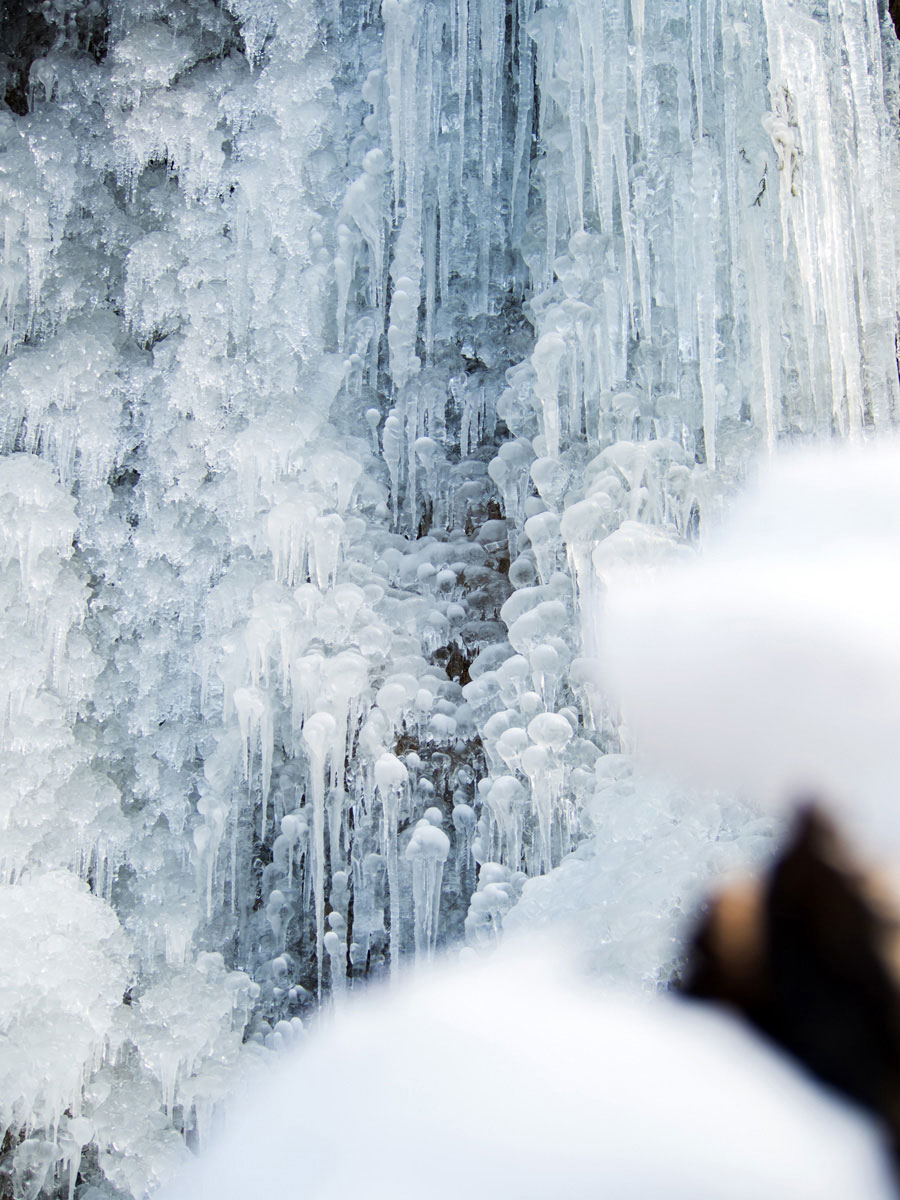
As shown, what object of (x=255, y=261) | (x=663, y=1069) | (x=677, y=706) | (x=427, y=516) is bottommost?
(x=663, y=1069)

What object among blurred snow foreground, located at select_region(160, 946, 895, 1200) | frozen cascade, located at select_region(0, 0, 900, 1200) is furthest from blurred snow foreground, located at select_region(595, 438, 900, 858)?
blurred snow foreground, located at select_region(160, 946, 895, 1200)

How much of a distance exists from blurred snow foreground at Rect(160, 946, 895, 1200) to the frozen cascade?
19 cm

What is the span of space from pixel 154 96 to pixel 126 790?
7.90ft

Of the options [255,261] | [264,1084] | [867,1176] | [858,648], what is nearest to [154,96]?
[255,261]

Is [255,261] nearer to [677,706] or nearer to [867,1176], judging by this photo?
[677,706]

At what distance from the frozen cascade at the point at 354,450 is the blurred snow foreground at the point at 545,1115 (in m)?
0.19

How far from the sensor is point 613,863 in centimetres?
398

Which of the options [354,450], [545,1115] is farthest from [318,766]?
[545,1115]

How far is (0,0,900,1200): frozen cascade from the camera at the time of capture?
4008 mm

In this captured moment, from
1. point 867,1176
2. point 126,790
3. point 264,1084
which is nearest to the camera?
point 867,1176

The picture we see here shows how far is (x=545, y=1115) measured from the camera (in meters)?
3.85

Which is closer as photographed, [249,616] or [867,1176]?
[867,1176]

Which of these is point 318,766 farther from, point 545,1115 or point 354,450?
point 545,1115

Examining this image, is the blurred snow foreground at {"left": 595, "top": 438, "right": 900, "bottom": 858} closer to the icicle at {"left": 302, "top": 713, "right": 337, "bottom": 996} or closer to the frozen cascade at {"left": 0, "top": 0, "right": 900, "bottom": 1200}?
the frozen cascade at {"left": 0, "top": 0, "right": 900, "bottom": 1200}
